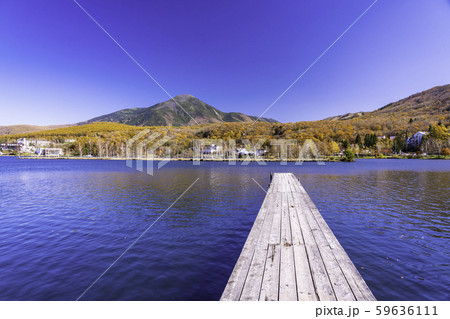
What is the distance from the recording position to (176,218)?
14.8 m

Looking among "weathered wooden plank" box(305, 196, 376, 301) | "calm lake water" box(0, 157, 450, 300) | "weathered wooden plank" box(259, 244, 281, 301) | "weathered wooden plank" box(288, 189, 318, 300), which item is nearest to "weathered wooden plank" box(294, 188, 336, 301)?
"weathered wooden plank" box(288, 189, 318, 300)

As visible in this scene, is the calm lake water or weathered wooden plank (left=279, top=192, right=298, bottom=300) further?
the calm lake water

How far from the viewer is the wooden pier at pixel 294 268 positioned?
15.4ft

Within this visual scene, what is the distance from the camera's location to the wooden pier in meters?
4.70

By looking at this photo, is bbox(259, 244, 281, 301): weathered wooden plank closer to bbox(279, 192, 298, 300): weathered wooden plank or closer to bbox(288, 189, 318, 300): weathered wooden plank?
bbox(279, 192, 298, 300): weathered wooden plank

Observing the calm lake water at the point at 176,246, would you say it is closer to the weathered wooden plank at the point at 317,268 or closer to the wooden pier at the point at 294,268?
the wooden pier at the point at 294,268

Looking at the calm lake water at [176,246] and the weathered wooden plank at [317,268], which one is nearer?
the weathered wooden plank at [317,268]

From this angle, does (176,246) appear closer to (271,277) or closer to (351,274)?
(271,277)

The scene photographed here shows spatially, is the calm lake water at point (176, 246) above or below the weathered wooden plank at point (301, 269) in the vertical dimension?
below

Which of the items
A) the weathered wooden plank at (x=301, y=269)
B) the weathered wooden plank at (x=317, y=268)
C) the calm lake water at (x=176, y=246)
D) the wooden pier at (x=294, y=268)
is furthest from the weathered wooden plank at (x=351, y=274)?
the calm lake water at (x=176, y=246)

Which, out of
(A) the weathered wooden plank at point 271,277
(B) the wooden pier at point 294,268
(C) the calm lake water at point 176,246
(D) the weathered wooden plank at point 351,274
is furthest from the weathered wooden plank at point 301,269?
(C) the calm lake water at point 176,246
